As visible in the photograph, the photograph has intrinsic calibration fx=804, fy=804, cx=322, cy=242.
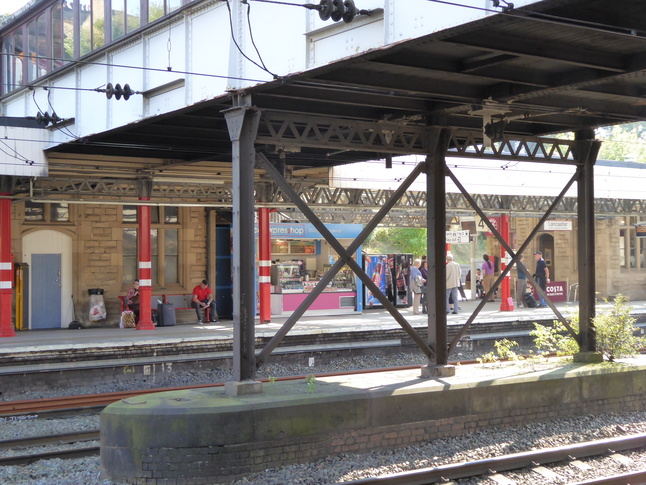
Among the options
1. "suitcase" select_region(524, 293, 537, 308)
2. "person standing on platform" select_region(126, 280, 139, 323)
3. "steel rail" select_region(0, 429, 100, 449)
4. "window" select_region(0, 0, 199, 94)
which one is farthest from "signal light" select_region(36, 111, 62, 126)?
"suitcase" select_region(524, 293, 537, 308)

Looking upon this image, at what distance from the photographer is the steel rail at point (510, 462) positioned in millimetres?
8344

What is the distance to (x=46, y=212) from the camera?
2159 cm

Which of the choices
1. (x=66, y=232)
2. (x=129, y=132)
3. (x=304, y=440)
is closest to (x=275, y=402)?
(x=304, y=440)

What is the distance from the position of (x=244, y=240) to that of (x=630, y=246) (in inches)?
1174

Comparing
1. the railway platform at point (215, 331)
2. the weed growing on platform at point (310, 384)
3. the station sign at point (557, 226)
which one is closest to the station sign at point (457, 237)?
the railway platform at point (215, 331)

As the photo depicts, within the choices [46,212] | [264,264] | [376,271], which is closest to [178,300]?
[264,264]

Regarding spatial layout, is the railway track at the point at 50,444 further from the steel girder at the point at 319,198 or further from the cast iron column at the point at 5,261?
the steel girder at the point at 319,198

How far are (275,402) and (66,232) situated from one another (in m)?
14.5

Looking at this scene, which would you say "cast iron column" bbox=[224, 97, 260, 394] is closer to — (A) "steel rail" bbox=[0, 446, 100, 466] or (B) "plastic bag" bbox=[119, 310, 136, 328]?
(A) "steel rail" bbox=[0, 446, 100, 466]

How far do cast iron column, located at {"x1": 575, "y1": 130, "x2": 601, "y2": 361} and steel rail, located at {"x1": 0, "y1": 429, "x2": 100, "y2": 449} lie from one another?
25.1 ft

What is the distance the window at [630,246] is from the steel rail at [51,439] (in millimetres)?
28911

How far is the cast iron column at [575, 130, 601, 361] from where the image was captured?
42.1ft

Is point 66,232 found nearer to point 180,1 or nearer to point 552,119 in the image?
point 180,1

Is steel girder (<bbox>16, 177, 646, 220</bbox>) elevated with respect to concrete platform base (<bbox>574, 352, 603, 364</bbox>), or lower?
elevated
